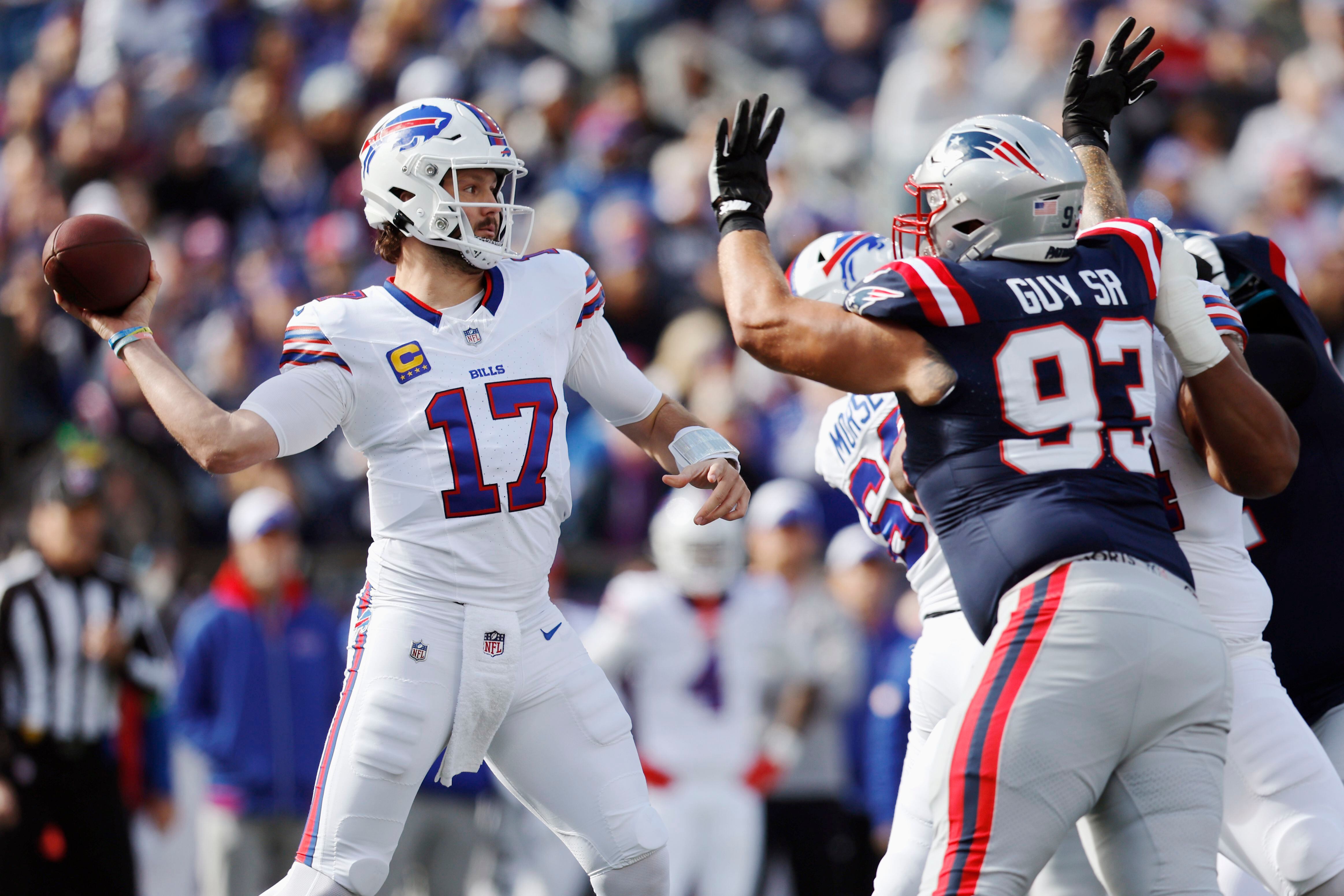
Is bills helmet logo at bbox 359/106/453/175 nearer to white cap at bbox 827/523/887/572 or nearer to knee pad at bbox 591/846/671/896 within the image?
knee pad at bbox 591/846/671/896

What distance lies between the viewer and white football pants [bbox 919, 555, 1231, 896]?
122 inches

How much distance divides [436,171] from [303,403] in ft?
2.29

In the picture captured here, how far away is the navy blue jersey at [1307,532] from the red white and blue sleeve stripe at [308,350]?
238 centimetres

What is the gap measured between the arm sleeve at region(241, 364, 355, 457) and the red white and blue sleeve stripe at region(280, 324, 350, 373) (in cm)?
1

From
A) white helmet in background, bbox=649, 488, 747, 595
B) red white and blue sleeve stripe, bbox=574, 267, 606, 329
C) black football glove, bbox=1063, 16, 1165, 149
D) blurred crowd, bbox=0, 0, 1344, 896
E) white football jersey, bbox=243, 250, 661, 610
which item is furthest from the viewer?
blurred crowd, bbox=0, 0, 1344, 896

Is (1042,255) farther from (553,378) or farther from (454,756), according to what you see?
(454,756)

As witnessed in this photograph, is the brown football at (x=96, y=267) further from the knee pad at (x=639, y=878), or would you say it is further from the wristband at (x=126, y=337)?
the knee pad at (x=639, y=878)

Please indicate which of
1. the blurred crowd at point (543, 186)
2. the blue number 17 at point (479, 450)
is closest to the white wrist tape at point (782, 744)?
the blurred crowd at point (543, 186)

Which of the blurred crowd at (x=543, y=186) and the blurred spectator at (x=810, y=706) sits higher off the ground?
the blurred crowd at (x=543, y=186)

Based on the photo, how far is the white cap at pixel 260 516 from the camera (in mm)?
7656

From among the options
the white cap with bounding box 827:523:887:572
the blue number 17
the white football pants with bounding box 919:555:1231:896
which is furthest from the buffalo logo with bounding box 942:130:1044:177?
the white cap with bounding box 827:523:887:572

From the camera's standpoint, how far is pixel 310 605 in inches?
313

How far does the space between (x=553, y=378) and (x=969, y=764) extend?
152 centimetres

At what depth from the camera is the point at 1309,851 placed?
12.0ft
